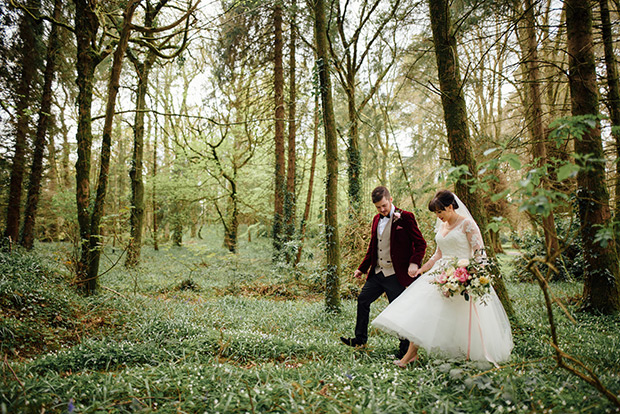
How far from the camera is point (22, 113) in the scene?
414 inches

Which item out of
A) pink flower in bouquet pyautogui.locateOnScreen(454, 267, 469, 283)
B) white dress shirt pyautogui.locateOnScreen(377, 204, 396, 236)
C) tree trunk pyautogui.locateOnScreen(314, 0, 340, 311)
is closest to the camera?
pink flower in bouquet pyautogui.locateOnScreen(454, 267, 469, 283)

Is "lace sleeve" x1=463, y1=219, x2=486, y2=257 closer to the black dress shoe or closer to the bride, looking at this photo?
the bride

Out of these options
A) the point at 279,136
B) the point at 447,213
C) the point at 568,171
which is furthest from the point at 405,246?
the point at 279,136

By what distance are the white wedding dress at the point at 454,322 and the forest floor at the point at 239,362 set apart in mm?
253

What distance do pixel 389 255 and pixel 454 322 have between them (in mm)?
1144

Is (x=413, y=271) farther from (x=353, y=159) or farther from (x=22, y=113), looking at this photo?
(x=22, y=113)

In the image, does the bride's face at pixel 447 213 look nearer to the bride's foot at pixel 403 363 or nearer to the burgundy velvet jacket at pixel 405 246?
the burgundy velvet jacket at pixel 405 246

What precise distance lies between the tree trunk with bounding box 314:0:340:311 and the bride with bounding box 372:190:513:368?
268 centimetres

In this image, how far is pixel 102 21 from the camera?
20.6ft

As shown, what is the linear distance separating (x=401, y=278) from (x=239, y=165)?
1348cm

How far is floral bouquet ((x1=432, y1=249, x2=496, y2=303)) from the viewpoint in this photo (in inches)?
120

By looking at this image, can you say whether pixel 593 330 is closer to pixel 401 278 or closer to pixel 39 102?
pixel 401 278

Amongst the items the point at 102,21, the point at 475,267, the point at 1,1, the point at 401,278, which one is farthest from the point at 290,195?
the point at 1,1

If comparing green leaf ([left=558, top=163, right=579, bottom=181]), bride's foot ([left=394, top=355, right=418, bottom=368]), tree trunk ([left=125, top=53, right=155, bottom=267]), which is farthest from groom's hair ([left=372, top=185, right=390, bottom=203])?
tree trunk ([left=125, top=53, right=155, bottom=267])
